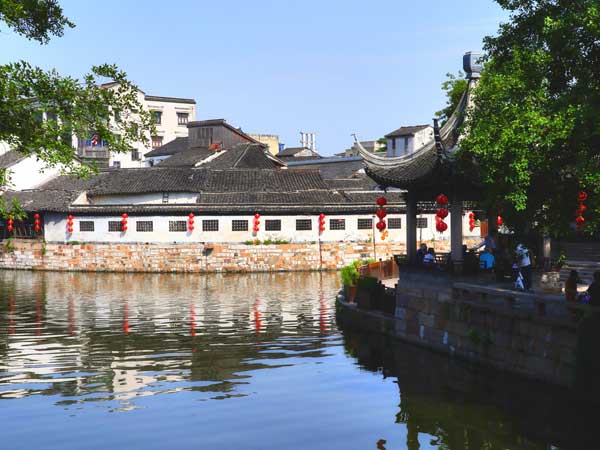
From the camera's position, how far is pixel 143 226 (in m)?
49.1

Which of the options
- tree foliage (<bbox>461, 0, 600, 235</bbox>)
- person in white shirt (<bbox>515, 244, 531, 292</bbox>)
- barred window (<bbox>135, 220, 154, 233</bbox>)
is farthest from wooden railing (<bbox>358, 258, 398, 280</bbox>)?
barred window (<bbox>135, 220, 154, 233</bbox>)

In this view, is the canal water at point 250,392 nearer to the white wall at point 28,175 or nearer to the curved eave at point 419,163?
the curved eave at point 419,163

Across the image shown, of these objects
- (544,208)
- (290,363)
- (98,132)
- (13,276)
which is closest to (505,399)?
(544,208)

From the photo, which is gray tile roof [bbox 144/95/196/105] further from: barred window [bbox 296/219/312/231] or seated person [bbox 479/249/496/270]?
seated person [bbox 479/249/496/270]

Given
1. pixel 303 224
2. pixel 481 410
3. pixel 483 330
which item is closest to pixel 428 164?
pixel 483 330

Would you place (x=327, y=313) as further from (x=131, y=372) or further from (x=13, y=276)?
(x=13, y=276)

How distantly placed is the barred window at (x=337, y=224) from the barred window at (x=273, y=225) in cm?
307

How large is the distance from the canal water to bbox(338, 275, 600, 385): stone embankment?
16.7 inches

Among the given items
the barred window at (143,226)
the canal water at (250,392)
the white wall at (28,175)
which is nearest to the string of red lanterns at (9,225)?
the white wall at (28,175)

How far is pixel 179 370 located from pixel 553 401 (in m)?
8.39

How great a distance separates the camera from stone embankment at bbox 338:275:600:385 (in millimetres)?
15805

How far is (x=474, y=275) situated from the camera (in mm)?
20578

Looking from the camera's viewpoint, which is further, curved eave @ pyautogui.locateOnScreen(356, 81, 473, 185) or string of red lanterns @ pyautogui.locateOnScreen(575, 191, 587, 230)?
curved eave @ pyautogui.locateOnScreen(356, 81, 473, 185)

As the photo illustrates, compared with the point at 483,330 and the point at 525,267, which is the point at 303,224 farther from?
the point at 483,330
